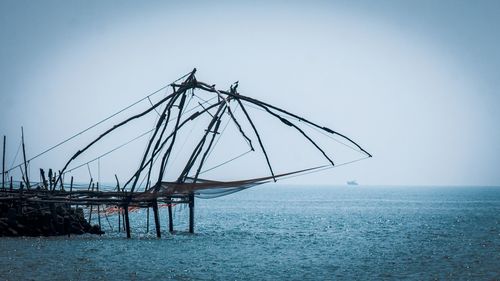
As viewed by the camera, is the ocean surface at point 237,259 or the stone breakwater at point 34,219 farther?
A: the stone breakwater at point 34,219

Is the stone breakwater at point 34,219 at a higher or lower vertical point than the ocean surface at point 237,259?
higher

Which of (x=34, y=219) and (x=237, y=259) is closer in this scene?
(x=237, y=259)

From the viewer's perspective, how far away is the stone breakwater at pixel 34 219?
112 feet

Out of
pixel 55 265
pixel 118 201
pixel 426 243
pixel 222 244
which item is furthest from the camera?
pixel 426 243

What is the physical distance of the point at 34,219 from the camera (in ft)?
115

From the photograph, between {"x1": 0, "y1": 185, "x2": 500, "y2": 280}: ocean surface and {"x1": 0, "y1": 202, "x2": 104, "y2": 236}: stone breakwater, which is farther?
{"x1": 0, "y1": 202, "x2": 104, "y2": 236}: stone breakwater

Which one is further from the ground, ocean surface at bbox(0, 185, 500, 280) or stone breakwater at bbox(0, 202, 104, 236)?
stone breakwater at bbox(0, 202, 104, 236)

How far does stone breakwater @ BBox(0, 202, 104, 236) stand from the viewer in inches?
1340

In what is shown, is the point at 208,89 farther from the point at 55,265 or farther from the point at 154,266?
the point at 55,265

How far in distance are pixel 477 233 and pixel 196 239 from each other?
2487 cm

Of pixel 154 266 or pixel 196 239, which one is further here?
pixel 196 239

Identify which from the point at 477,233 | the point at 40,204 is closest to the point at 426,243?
the point at 477,233

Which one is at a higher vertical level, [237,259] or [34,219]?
[34,219]

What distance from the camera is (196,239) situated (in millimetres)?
39219
